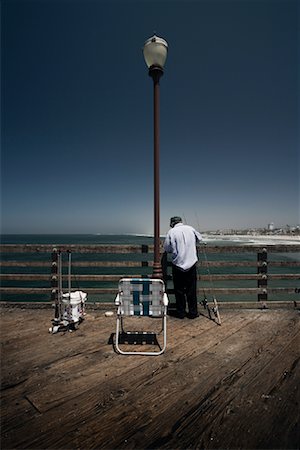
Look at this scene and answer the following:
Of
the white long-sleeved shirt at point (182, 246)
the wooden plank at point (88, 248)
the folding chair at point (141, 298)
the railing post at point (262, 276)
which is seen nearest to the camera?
the folding chair at point (141, 298)

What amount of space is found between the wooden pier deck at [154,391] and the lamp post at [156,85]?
4.46ft

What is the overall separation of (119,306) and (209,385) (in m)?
1.44

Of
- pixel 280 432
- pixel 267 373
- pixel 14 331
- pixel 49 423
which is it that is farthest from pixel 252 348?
pixel 14 331

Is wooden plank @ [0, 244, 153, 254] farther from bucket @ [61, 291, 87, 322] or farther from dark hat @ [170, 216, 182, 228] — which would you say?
bucket @ [61, 291, 87, 322]

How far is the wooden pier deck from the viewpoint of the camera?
6.05 feet

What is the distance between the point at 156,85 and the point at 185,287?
3.80 meters

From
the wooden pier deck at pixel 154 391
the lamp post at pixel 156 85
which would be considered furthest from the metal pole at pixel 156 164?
the wooden pier deck at pixel 154 391

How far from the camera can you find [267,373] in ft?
8.71

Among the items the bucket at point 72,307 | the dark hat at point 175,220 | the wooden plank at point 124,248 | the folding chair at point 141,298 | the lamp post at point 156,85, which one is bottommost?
the bucket at point 72,307

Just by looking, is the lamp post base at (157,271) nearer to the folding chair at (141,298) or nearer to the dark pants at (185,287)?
the dark pants at (185,287)

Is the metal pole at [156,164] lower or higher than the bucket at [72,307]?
higher

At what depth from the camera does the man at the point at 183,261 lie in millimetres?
4188

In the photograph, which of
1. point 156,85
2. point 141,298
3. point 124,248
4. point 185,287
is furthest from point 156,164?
point 141,298

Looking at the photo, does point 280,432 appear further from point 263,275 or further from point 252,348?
point 263,275
